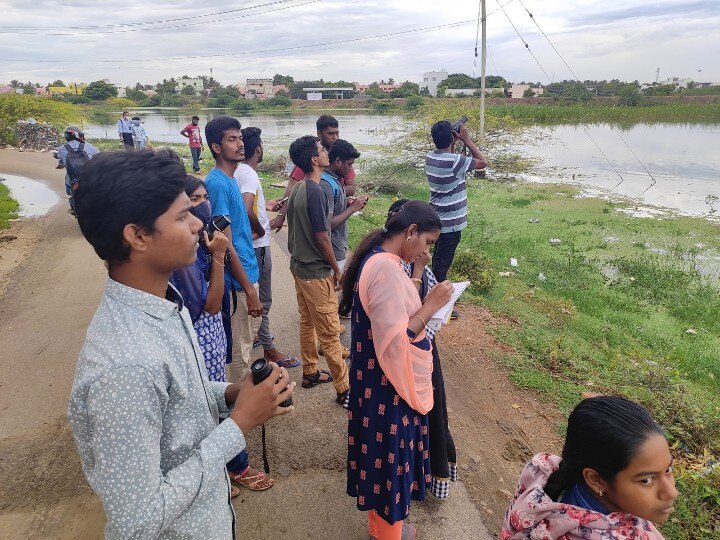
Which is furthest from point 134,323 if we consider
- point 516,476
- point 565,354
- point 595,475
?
point 565,354

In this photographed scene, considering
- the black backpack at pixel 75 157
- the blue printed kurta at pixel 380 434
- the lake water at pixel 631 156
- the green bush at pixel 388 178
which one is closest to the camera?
the blue printed kurta at pixel 380 434

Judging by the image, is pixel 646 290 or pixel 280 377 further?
pixel 646 290

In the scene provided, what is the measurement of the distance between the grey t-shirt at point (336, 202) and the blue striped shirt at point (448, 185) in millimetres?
988

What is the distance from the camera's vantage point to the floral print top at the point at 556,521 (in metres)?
1.29

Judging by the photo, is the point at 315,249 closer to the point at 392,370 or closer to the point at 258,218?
the point at 258,218

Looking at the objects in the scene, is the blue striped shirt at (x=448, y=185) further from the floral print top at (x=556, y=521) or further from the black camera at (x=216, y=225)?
the floral print top at (x=556, y=521)

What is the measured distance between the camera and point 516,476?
2.87m

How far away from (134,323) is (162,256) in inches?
6.7

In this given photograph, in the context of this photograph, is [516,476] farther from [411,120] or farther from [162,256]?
[411,120]

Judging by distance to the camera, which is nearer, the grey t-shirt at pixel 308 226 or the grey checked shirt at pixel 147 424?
the grey checked shirt at pixel 147 424

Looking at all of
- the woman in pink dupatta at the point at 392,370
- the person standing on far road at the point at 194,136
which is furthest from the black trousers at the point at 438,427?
the person standing on far road at the point at 194,136

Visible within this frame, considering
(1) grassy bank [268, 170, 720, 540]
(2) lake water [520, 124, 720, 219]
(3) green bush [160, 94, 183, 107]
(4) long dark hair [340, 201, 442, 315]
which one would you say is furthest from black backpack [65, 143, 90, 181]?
(3) green bush [160, 94, 183, 107]

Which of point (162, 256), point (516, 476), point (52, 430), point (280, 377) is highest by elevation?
point (162, 256)

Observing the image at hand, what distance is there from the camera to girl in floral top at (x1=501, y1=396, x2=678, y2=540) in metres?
1.29
